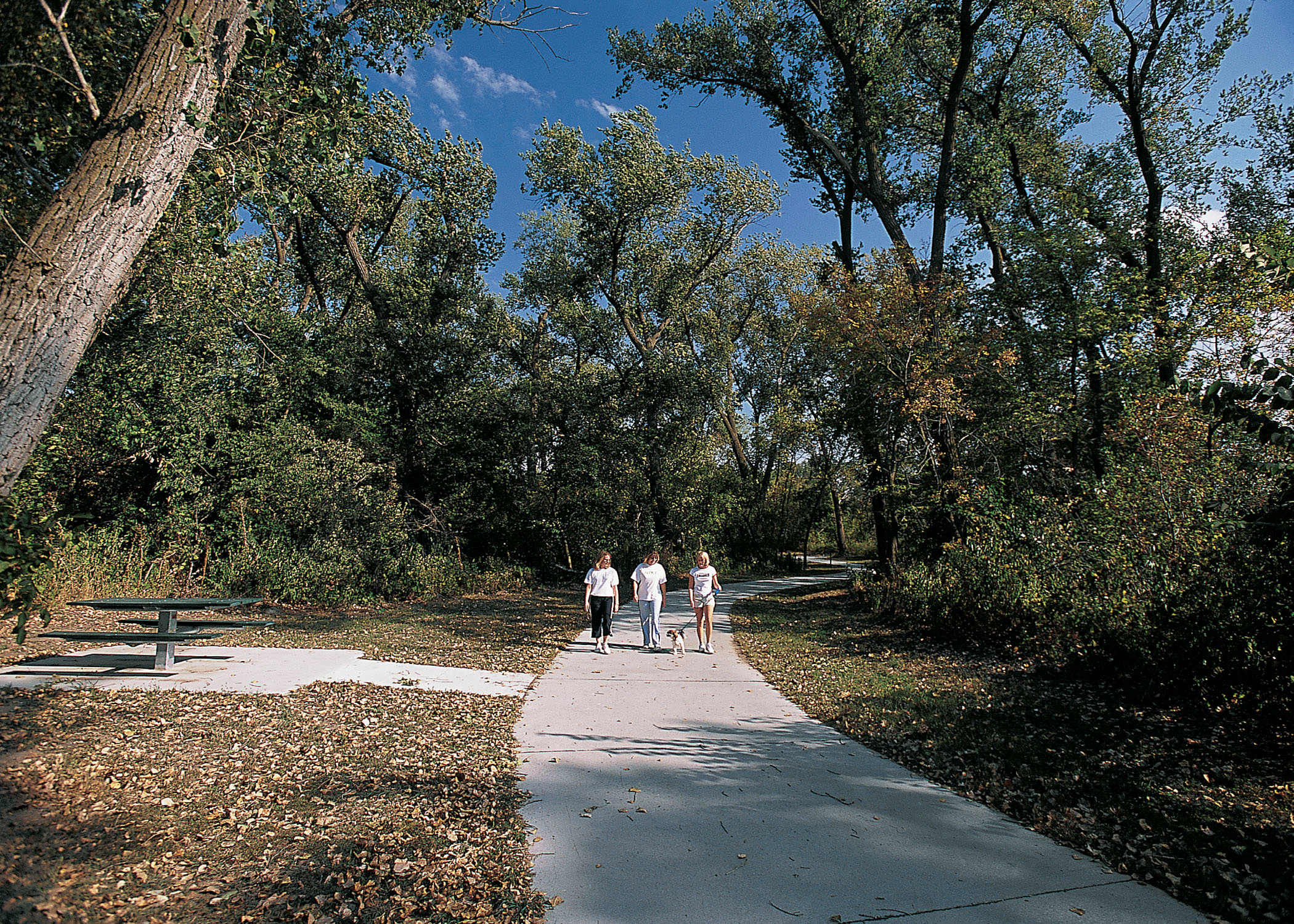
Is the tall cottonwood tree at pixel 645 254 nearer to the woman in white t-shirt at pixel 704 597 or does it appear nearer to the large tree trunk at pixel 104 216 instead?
the woman in white t-shirt at pixel 704 597

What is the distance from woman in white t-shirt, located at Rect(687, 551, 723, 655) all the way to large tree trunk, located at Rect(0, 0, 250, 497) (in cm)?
786

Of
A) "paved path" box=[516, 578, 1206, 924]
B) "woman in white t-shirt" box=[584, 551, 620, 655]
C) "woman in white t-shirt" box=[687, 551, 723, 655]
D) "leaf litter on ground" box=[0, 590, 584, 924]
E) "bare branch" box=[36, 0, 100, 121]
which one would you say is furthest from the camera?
"woman in white t-shirt" box=[687, 551, 723, 655]

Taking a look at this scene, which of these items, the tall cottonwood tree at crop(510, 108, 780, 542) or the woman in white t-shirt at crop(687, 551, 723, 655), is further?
the tall cottonwood tree at crop(510, 108, 780, 542)

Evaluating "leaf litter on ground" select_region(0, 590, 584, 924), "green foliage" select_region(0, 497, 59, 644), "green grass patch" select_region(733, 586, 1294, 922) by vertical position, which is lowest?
"green grass patch" select_region(733, 586, 1294, 922)

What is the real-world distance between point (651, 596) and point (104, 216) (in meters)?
7.85

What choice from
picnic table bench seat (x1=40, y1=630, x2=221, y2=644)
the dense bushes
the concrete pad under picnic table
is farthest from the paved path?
picnic table bench seat (x1=40, y1=630, x2=221, y2=644)

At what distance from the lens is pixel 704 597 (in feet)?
33.5

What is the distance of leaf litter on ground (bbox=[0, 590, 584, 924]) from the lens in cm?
306

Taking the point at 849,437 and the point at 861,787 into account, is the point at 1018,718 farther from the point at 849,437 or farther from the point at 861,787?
the point at 849,437

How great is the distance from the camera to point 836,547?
1624 inches

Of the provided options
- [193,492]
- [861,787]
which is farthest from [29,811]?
[193,492]

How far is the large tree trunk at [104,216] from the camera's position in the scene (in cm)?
351

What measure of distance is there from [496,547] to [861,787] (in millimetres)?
16852

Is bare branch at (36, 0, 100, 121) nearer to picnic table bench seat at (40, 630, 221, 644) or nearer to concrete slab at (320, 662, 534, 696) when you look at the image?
picnic table bench seat at (40, 630, 221, 644)
